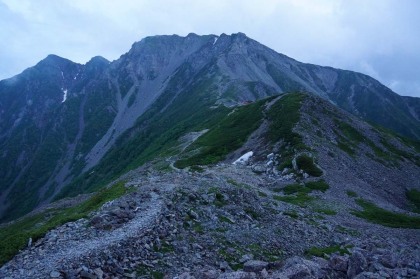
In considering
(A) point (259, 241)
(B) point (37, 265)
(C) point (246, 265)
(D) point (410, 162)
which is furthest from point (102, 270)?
(D) point (410, 162)

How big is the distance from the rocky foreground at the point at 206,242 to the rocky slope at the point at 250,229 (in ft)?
0.29

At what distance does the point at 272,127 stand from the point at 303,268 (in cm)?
7199

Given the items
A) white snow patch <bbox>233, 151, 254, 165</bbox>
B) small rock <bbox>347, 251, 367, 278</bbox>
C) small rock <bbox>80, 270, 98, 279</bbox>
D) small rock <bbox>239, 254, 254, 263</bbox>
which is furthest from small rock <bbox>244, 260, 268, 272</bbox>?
white snow patch <bbox>233, 151, 254, 165</bbox>

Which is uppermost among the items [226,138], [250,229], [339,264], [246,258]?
[226,138]

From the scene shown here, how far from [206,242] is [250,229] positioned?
6.04 m

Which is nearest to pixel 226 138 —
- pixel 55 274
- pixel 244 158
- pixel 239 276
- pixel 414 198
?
pixel 244 158

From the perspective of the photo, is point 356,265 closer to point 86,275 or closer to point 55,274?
point 86,275

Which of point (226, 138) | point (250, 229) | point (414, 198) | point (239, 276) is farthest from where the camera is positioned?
point (226, 138)

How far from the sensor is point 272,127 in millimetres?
90688

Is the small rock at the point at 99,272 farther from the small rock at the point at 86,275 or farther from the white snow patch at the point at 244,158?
the white snow patch at the point at 244,158

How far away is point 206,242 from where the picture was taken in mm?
27219

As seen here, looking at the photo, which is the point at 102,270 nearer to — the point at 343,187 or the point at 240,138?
the point at 343,187

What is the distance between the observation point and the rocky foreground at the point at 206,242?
20688mm

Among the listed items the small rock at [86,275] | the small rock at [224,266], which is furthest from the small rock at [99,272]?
the small rock at [224,266]
